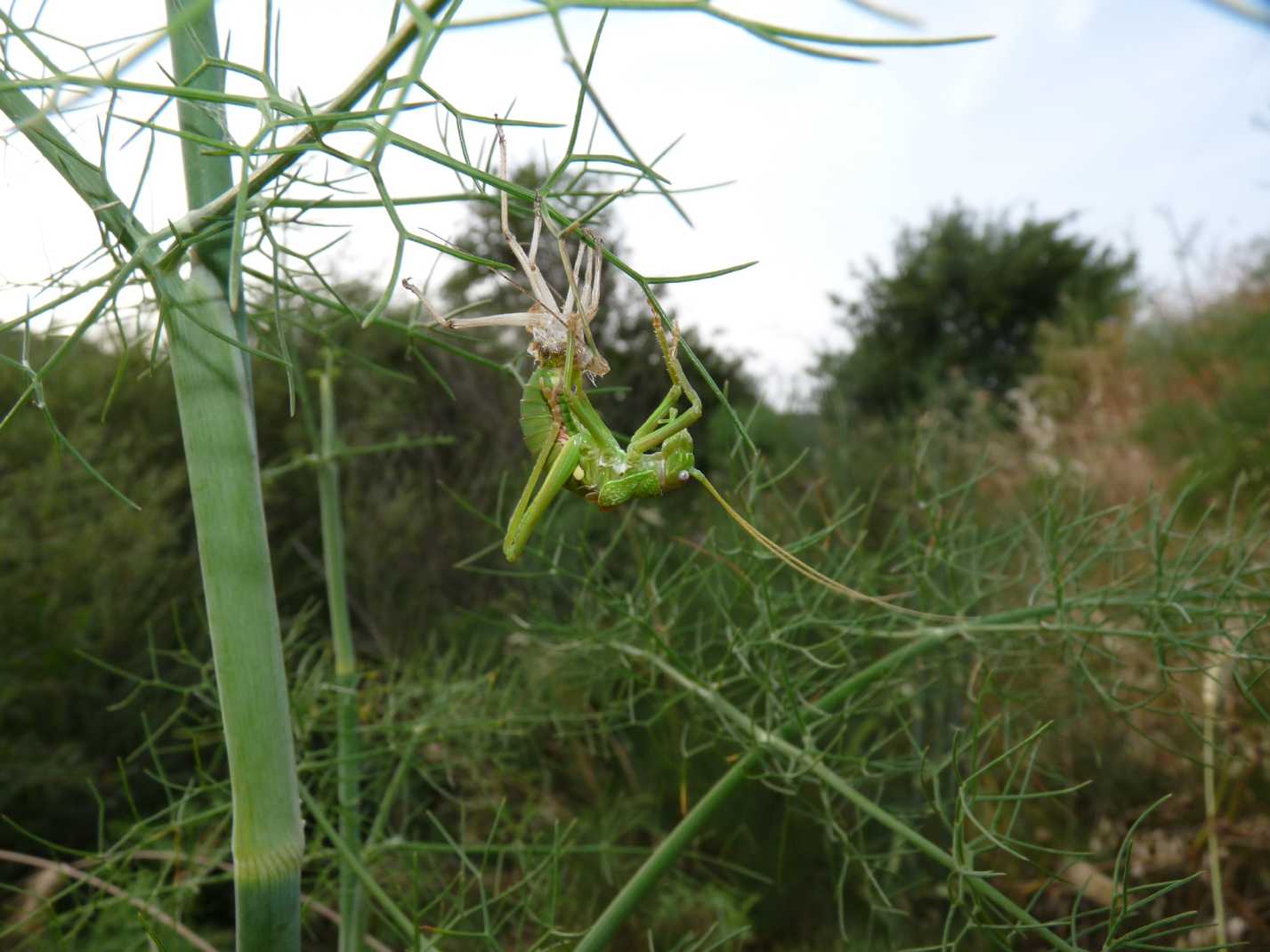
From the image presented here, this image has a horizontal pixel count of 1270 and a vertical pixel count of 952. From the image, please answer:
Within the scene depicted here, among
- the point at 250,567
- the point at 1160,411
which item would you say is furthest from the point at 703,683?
the point at 1160,411

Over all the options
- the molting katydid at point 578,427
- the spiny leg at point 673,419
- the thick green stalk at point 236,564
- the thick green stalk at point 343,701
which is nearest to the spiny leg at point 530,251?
the molting katydid at point 578,427

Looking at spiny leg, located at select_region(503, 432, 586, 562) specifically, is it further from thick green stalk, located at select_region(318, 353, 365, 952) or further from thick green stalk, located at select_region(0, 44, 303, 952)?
thick green stalk, located at select_region(318, 353, 365, 952)

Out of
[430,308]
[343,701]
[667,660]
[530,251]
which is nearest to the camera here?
[530,251]

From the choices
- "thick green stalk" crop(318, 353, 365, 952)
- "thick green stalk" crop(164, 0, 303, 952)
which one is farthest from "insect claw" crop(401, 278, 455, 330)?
"thick green stalk" crop(318, 353, 365, 952)

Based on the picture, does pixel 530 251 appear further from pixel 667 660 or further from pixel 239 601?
pixel 667 660

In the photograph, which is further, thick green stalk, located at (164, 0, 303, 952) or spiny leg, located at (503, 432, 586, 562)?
spiny leg, located at (503, 432, 586, 562)

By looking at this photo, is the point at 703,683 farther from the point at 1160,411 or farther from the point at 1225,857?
the point at 1160,411

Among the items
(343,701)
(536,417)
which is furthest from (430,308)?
(343,701)

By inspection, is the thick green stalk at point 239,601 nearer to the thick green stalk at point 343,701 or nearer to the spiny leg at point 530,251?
the spiny leg at point 530,251
